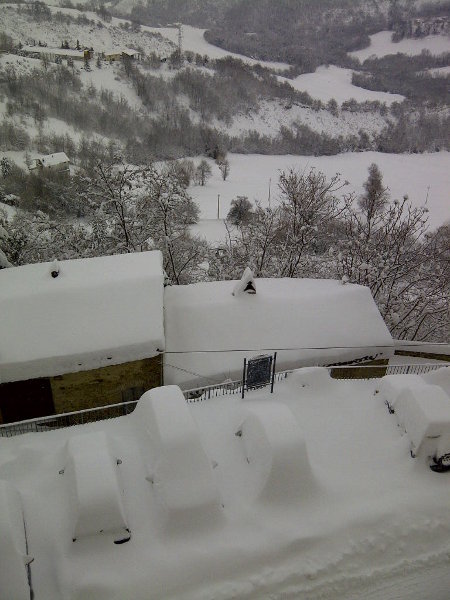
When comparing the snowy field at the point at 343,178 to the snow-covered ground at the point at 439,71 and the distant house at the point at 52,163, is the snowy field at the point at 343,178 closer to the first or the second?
the distant house at the point at 52,163

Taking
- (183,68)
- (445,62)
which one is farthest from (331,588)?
(445,62)

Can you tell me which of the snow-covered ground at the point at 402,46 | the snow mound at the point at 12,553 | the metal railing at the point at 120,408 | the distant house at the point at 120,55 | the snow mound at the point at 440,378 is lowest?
the metal railing at the point at 120,408

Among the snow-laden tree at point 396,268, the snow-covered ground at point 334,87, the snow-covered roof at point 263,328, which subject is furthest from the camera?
the snow-covered ground at point 334,87

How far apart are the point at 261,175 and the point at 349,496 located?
59.6m

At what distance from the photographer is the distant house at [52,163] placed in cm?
4666

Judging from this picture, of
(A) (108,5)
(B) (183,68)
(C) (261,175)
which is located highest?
(A) (108,5)

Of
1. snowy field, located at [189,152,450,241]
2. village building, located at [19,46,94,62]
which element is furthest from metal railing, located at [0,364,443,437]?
village building, located at [19,46,94,62]

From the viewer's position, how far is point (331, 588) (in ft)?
26.2

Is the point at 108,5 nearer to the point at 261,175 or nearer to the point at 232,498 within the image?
the point at 261,175

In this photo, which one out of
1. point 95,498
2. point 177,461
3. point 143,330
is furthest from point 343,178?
point 95,498

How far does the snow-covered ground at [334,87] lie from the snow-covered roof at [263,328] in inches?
3302

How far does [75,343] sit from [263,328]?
21.9 feet

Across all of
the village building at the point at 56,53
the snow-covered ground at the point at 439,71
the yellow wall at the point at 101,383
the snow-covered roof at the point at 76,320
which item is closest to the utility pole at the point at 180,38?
the village building at the point at 56,53

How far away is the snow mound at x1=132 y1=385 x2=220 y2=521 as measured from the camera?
8.34m
